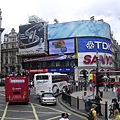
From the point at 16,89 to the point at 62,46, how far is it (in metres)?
60.6

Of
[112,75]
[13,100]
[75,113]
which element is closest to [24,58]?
[112,75]

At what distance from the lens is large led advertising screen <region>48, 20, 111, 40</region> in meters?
89.3

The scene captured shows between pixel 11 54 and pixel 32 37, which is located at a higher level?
pixel 32 37

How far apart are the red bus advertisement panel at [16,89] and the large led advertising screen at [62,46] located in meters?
58.4

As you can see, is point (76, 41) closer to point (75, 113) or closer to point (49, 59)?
point (49, 59)

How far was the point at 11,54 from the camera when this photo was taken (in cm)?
10544

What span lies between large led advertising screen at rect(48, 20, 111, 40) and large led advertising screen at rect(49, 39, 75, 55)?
5.11 feet

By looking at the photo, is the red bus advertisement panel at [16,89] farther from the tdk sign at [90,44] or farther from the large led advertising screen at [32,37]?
the large led advertising screen at [32,37]

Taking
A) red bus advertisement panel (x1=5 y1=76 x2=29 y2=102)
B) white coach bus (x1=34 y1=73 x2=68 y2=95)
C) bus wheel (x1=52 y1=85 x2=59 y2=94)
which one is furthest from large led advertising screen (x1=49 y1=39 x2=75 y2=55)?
red bus advertisement panel (x1=5 y1=76 x2=29 y2=102)

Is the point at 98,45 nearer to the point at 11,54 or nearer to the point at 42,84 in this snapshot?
the point at 11,54

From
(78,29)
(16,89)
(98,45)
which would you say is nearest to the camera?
(16,89)

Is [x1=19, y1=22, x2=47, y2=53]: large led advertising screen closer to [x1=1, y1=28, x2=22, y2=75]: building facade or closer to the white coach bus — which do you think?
[x1=1, y1=28, x2=22, y2=75]: building facade

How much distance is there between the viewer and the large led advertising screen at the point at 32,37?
304ft

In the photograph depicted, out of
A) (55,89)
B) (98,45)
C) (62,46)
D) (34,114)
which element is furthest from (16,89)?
(98,45)
